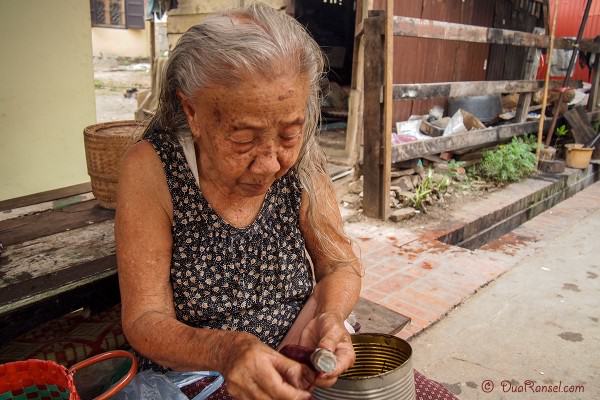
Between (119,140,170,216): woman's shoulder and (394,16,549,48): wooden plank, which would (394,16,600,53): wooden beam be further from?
(119,140,170,216): woman's shoulder

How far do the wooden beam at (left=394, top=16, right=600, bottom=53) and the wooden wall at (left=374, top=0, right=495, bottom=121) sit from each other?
3.51 feet

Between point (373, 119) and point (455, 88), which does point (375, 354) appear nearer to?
point (373, 119)

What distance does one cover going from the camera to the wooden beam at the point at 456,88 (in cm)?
451

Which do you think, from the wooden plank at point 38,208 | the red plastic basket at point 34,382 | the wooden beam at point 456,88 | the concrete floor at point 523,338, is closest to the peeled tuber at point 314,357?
the red plastic basket at point 34,382

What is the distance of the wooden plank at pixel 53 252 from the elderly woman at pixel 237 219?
0.37 m

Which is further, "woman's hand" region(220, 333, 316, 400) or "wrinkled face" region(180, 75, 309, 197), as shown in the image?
"wrinkled face" region(180, 75, 309, 197)

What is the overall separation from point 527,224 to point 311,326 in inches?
175

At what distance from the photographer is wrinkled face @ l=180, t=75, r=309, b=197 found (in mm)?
1257

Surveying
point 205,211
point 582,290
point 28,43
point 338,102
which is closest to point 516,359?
point 582,290

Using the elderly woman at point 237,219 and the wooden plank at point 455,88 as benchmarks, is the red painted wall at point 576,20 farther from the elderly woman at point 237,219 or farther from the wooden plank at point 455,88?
the elderly woman at point 237,219

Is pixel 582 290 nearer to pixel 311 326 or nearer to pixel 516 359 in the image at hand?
pixel 516 359

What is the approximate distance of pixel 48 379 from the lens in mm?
1199

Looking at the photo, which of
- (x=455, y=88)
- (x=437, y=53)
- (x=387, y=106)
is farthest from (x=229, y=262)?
(x=437, y=53)

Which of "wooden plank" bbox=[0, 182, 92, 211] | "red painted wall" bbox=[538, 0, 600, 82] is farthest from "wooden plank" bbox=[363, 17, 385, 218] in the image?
"red painted wall" bbox=[538, 0, 600, 82]
